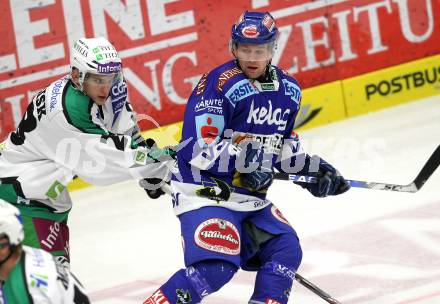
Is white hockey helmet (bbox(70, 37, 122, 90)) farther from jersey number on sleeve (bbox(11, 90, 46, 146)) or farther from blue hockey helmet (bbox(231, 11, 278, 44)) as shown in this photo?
blue hockey helmet (bbox(231, 11, 278, 44))

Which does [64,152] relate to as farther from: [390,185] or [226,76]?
[390,185]

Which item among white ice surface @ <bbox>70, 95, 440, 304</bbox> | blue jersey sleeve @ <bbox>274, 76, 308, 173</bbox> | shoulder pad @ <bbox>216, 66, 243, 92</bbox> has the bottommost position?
white ice surface @ <bbox>70, 95, 440, 304</bbox>

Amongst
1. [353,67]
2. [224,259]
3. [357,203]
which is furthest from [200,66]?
[224,259]

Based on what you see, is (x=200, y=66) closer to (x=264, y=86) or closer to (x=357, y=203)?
(x=357, y=203)

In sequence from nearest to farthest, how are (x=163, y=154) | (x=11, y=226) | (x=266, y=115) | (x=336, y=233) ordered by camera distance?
(x=11, y=226)
(x=266, y=115)
(x=163, y=154)
(x=336, y=233)

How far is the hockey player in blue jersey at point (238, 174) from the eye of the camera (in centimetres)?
446

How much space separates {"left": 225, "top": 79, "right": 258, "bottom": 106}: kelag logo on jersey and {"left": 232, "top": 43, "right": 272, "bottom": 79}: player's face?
52 millimetres

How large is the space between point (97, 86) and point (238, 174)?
78 cm

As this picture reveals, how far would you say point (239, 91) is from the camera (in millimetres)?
4586

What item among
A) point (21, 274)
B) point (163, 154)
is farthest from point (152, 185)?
point (21, 274)

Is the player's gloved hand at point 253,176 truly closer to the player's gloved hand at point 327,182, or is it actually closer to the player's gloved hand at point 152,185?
the player's gloved hand at point 327,182

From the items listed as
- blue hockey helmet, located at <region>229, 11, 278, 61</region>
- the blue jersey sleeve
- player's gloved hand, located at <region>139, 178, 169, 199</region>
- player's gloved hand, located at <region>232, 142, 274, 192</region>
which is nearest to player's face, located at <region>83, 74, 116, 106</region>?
player's gloved hand, located at <region>139, 178, 169, 199</region>

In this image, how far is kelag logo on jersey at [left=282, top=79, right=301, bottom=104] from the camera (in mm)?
4726

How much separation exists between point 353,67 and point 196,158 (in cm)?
513
